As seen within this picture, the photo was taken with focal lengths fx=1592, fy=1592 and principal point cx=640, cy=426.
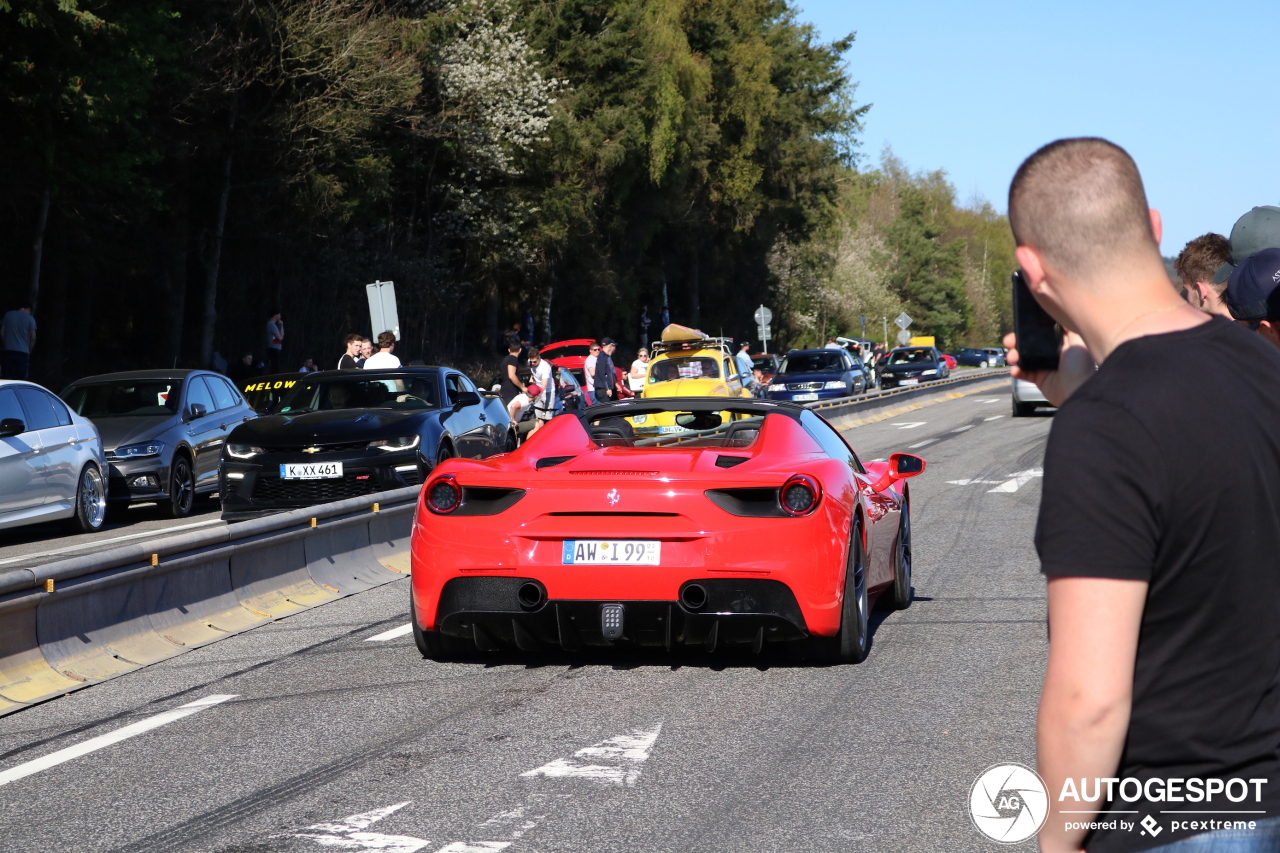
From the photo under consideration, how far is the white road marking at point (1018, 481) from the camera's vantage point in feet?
57.9

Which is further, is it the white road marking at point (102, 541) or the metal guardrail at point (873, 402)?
the metal guardrail at point (873, 402)

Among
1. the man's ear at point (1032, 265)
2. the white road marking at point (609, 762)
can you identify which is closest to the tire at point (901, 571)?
the white road marking at point (609, 762)

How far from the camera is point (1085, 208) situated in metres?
2.22

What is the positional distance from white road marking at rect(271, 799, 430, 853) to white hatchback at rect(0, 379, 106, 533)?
10.2 meters

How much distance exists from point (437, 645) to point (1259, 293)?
14.3 feet

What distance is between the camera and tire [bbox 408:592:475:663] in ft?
25.6

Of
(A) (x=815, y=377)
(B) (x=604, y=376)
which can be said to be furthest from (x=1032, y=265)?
(A) (x=815, y=377)

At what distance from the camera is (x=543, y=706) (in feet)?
22.4

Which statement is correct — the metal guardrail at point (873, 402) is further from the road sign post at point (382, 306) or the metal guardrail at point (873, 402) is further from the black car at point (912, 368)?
the road sign post at point (382, 306)

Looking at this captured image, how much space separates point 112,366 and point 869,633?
30.4 m

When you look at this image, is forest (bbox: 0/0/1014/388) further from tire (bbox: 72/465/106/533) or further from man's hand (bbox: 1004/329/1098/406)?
man's hand (bbox: 1004/329/1098/406)

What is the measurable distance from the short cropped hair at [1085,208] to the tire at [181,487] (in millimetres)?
16055

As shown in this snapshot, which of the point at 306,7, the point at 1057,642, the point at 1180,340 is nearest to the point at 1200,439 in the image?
the point at 1180,340

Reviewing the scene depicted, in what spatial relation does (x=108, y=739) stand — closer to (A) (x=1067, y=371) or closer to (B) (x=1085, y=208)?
(A) (x=1067, y=371)
